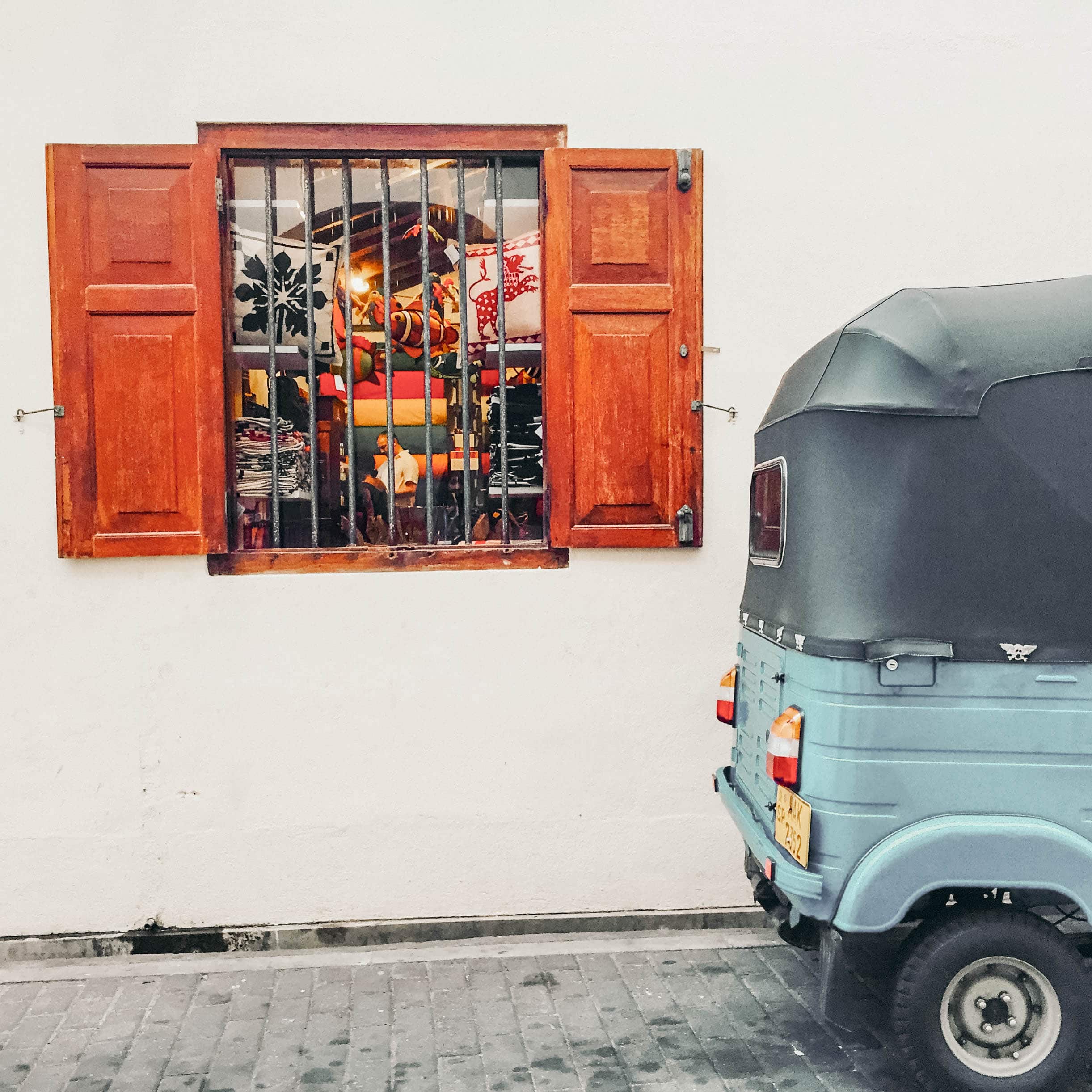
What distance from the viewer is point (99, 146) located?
4.61 metres

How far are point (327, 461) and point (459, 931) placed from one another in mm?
2145

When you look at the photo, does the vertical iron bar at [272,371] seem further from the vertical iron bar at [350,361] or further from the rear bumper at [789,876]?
the rear bumper at [789,876]

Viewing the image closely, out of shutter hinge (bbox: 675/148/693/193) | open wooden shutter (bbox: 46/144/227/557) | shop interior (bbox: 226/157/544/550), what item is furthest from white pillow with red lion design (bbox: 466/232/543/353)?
open wooden shutter (bbox: 46/144/227/557)

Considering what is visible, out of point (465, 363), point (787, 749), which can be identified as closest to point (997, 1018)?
point (787, 749)

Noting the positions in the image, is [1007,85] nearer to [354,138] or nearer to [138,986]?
[354,138]

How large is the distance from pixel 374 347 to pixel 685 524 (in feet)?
5.27

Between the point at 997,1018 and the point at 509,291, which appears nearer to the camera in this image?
the point at 997,1018

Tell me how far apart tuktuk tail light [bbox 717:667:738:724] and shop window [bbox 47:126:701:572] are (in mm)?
748

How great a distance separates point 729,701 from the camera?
4.34m

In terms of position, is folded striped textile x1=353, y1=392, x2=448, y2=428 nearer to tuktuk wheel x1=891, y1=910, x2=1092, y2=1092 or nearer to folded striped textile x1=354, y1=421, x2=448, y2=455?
folded striped textile x1=354, y1=421, x2=448, y2=455

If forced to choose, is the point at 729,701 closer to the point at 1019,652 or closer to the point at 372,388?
the point at 1019,652

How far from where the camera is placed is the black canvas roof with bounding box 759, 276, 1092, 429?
327 cm

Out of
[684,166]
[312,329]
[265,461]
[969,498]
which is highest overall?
[684,166]

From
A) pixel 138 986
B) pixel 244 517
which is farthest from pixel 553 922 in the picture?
pixel 244 517
